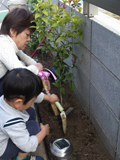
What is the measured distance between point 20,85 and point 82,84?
1.23 metres

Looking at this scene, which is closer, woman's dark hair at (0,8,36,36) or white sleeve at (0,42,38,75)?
white sleeve at (0,42,38,75)

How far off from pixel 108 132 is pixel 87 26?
1139mm

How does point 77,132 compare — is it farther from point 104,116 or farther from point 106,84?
point 106,84

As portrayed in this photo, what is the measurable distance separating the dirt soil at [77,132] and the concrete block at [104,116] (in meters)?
0.21

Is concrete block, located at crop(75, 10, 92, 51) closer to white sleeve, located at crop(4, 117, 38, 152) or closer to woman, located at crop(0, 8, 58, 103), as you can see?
woman, located at crop(0, 8, 58, 103)

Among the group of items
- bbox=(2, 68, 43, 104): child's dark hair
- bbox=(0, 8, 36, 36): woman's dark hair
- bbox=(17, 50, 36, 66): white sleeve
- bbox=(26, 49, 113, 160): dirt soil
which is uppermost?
bbox=(0, 8, 36, 36): woman's dark hair

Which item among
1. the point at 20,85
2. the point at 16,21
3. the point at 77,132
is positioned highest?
the point at 16,21

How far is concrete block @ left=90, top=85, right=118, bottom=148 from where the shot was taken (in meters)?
1.83

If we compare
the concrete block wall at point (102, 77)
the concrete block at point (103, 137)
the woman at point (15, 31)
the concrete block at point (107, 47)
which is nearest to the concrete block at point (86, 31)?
the concrete block wall at point (102, 77)

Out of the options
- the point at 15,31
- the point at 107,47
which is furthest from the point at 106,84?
the point at 15,31

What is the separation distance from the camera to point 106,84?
1.82 m

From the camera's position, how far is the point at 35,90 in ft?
5.12

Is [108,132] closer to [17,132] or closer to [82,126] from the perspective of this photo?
[82,126]

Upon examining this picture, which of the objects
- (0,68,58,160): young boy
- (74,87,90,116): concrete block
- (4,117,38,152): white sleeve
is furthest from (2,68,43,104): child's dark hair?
(74,87,90,116): concrete block
